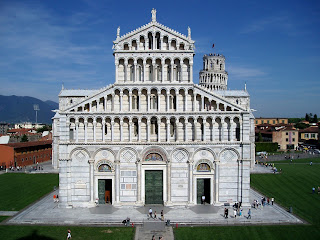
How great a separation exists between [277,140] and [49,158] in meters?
71.8

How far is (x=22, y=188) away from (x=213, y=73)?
70234mm

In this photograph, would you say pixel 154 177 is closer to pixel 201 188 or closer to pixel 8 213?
pixel 201 188

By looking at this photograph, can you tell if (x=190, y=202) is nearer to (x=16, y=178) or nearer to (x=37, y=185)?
(x=37, y=185)

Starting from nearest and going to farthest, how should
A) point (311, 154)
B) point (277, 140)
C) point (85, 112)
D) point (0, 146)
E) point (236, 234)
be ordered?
point (236, 234) < point (85, 112) < point (0, 146) < point (311, 154) < point (277, 140)

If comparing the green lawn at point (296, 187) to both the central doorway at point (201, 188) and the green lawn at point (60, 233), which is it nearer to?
the central doorway at point (201, 188)

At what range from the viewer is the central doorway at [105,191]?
35875 mm

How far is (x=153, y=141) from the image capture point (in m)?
36.3

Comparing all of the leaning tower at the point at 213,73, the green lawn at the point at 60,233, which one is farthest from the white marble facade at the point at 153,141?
the leaning tower at the point at 213,73

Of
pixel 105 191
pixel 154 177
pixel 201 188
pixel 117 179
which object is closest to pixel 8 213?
pixel 105 191

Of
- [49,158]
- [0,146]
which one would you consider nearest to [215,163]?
[0,146]

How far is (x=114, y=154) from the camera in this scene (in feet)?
116

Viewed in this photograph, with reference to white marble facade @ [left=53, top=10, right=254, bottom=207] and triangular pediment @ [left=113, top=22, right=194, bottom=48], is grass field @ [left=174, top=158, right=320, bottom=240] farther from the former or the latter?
triangular pediment @ [left=113, top=22, right=194, bottom=48]

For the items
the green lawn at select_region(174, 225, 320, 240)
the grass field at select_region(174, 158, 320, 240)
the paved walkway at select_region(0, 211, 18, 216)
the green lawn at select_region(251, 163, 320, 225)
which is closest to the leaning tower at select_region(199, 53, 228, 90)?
the green lawn at select_region(251, 163, 320, 225)

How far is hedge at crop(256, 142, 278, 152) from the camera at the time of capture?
9212 cm
